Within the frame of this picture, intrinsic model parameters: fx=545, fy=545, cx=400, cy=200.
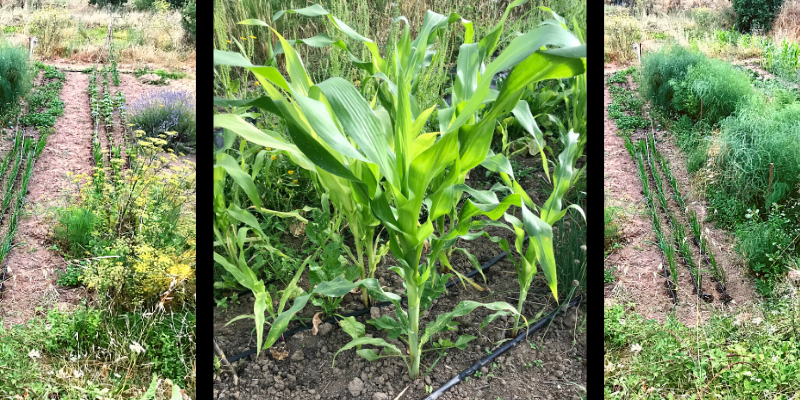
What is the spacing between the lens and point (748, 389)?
1079 mm

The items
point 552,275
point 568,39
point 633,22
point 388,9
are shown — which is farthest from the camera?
point 388,9

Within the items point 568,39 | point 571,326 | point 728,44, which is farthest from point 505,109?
point 728,44

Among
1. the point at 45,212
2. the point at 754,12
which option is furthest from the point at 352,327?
the point at 754,12

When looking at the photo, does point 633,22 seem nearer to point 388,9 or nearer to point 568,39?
point 568,39

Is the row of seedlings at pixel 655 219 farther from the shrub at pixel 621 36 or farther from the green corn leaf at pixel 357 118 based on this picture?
the green corn leaf at pixel 357 118

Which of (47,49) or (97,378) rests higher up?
(47,49)

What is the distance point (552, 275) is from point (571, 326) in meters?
0.44

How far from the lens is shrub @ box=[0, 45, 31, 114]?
52.7 inches

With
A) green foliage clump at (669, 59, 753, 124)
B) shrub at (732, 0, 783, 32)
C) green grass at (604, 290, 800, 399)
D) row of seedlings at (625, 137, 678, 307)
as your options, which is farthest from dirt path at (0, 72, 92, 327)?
shrub at (732, 0, 783, 32)

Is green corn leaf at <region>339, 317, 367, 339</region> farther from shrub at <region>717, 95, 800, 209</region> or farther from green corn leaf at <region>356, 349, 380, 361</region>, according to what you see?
shrub at <region>717, 95, 800, 209</region>

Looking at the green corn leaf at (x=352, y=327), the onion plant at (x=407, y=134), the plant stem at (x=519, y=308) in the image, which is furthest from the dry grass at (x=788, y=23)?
the green corn leaf at (x=352, y=327)

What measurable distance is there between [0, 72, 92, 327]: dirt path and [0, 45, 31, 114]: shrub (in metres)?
0.09

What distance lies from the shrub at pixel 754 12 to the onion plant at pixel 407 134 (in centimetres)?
69

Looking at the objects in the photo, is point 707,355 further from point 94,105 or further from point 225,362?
point 94,105
